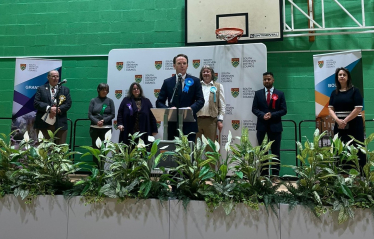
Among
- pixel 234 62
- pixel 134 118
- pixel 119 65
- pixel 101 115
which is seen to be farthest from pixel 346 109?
pixel 119 65

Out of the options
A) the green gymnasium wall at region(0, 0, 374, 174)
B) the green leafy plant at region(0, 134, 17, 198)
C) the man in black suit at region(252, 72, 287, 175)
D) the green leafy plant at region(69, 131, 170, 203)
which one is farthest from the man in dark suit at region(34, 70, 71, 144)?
the man in black suit at region(252, 72, 287, 175)

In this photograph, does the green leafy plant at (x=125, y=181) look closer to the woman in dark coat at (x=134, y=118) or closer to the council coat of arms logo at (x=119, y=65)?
the woman in dark coat at (x=134, y=118)

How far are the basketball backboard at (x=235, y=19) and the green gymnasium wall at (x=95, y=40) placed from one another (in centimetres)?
32

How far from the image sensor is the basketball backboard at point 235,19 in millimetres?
4414

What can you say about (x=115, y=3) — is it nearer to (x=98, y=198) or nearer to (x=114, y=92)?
(x=114, y=92)

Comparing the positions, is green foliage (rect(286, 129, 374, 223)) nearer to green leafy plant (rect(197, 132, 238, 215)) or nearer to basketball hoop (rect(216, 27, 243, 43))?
green leafy plant (rect(197, 132, 238, 215))

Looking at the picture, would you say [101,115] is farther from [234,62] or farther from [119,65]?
[234,62]

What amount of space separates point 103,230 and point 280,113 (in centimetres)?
251

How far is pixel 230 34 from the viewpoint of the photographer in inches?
169

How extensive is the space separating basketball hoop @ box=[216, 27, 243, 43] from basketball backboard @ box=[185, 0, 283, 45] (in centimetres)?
15

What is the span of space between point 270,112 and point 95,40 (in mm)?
3165

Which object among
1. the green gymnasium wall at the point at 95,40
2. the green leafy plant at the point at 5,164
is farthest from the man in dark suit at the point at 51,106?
the green leafy plant at the point at 5,164

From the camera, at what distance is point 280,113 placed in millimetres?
3607

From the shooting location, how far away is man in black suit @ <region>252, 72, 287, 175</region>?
142 inches
